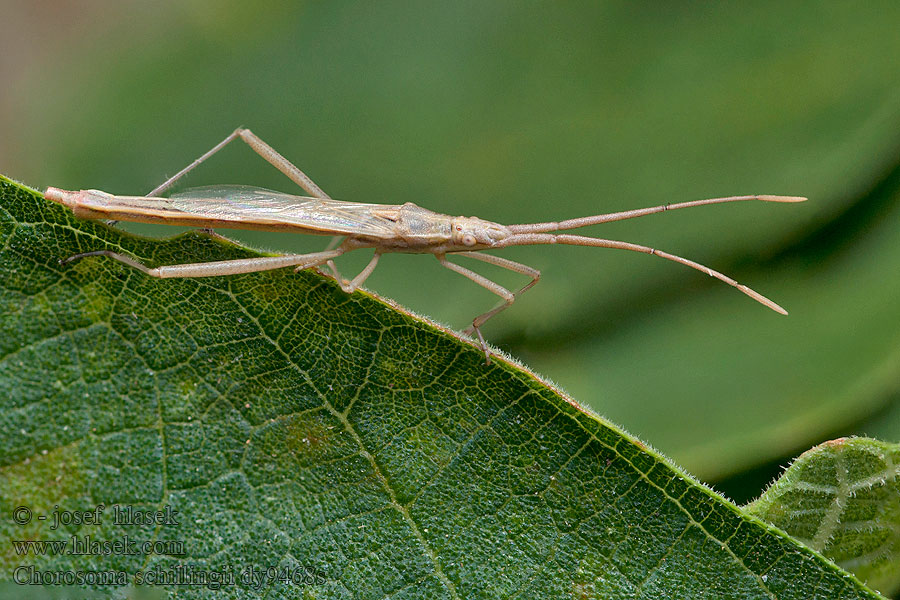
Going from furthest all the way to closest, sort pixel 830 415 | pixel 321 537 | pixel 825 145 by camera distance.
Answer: pixel 825 145
pixel 830 415
pixel 321 537

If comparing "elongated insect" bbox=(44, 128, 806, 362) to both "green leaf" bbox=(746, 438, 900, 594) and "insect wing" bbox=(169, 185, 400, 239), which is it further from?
"green leaf" bbox=(746, 438, 900, 594)

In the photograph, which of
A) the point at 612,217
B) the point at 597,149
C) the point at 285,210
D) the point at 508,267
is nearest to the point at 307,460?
the point at 285,210

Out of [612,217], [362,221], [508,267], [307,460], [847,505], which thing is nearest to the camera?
[307,460]

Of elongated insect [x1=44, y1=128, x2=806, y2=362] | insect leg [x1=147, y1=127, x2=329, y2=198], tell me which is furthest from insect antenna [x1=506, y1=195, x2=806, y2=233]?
insect leg [x1=147, y1=127, x2=329, y2=198]

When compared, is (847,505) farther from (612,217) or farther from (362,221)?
(362,221)

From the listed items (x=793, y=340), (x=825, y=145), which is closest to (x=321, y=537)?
(x=793, y=340)

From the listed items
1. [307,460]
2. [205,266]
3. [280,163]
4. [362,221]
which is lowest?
[307,460]

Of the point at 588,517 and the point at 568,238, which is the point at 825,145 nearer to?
the point at 568,238
